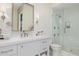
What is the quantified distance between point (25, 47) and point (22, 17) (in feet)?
1.38

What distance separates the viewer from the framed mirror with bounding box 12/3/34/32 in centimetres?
166

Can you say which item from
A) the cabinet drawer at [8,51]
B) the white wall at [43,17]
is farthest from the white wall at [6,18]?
the white wall at [43,17]

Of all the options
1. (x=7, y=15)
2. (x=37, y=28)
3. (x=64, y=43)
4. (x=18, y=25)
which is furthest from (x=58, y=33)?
(x=7, y=15)

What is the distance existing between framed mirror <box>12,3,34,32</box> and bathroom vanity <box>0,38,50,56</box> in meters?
0.17

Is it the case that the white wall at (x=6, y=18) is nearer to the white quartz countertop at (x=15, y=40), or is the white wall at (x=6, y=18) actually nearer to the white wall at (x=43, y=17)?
the white quartz countertop at (x=15, y=40)

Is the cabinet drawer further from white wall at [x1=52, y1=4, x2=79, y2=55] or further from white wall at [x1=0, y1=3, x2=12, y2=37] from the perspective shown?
white wall at [x1=52, y1=4, x2=79, y2=55]

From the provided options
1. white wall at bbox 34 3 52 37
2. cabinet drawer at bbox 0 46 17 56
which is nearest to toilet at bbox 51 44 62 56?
white wall at bbox 34 3 52 37

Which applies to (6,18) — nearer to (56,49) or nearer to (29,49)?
(29,49)

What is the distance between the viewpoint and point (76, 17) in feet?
5.66

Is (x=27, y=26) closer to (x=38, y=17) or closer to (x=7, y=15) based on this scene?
(x=38, y=17)

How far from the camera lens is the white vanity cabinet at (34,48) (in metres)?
1.68

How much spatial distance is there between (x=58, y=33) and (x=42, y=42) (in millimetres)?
266

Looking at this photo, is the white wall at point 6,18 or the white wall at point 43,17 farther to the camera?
the white wall at point 43,17

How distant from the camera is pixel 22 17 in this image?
5.57 feet
